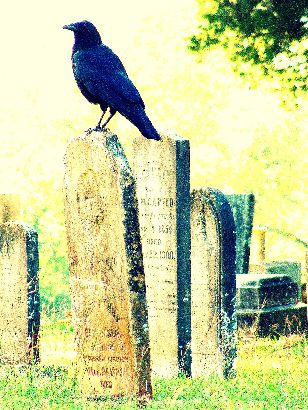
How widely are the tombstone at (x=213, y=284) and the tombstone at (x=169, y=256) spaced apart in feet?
1.24

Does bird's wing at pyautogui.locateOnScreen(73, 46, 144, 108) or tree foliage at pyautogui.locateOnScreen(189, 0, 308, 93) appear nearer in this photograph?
bird's wing at pyautogui.locateOnScreen(73, 46, 144, 108)

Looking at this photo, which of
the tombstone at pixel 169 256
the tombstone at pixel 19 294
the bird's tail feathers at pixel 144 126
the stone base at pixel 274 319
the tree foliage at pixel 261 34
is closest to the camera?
the bird's tail feathers at pixel 144 126

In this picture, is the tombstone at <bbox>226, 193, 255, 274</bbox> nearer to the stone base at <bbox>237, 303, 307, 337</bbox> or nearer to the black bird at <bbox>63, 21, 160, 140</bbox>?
the stone base at <bbox>237, 303, 307, 337</bbox>

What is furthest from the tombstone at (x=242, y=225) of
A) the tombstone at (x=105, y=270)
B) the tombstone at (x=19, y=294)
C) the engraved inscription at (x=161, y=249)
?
the tombstone at (x=105, y=270)

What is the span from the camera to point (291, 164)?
102ft

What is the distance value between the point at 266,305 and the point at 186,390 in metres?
5.48

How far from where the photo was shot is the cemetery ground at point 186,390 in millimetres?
6961

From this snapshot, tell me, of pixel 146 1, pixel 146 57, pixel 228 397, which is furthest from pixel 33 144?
pixel 228 397

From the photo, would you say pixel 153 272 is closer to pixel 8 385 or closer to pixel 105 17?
pixel 8 385

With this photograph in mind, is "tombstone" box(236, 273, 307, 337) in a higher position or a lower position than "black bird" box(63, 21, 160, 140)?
lower

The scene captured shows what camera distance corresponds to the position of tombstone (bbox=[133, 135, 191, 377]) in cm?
885

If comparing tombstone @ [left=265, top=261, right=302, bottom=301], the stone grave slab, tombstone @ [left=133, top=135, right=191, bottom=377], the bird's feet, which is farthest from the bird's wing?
tombstone @ [left=265, top=261, right=302, bottom=301]

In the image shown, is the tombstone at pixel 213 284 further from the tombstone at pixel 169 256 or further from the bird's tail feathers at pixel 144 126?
the bird's tail feathers at pixel 144 126

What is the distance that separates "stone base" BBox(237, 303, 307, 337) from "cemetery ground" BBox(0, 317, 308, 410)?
2.39 metres
